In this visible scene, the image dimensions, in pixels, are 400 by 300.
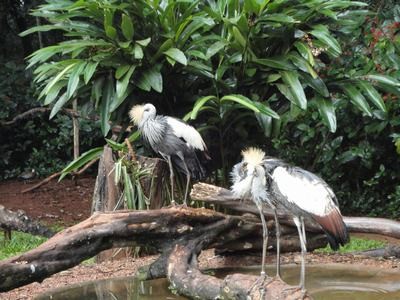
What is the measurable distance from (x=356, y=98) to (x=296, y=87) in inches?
29.4

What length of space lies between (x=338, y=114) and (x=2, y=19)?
7.03 m

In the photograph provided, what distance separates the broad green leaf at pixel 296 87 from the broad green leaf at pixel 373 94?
0.78m

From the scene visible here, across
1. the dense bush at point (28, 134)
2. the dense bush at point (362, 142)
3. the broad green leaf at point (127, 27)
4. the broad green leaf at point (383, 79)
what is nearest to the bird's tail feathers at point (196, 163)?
the broad green leaf at point (127, 27)

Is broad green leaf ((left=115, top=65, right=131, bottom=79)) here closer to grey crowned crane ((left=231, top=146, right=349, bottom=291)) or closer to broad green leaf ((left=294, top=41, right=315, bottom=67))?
broad green leaf ((left=294, top=41, right=315, bottom=67))

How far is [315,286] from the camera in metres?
5.30

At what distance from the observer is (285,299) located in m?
4.03

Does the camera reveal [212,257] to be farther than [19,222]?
No

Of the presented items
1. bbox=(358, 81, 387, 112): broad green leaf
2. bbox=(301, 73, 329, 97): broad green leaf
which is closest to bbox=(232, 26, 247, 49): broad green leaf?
bbox=(301, 73, 329, 97): broad green leaf

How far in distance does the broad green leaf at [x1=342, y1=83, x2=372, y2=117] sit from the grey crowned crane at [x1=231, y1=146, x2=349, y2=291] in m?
2.60

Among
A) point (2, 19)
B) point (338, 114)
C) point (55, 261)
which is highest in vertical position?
point (2, 19)

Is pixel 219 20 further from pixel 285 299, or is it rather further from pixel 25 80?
pixel 25 80

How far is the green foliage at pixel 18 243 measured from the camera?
7472 millimetres

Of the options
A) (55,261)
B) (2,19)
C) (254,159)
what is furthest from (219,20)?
(2,19)

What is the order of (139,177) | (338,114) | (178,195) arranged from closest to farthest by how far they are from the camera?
(139,177), (178,195), (338,114)
